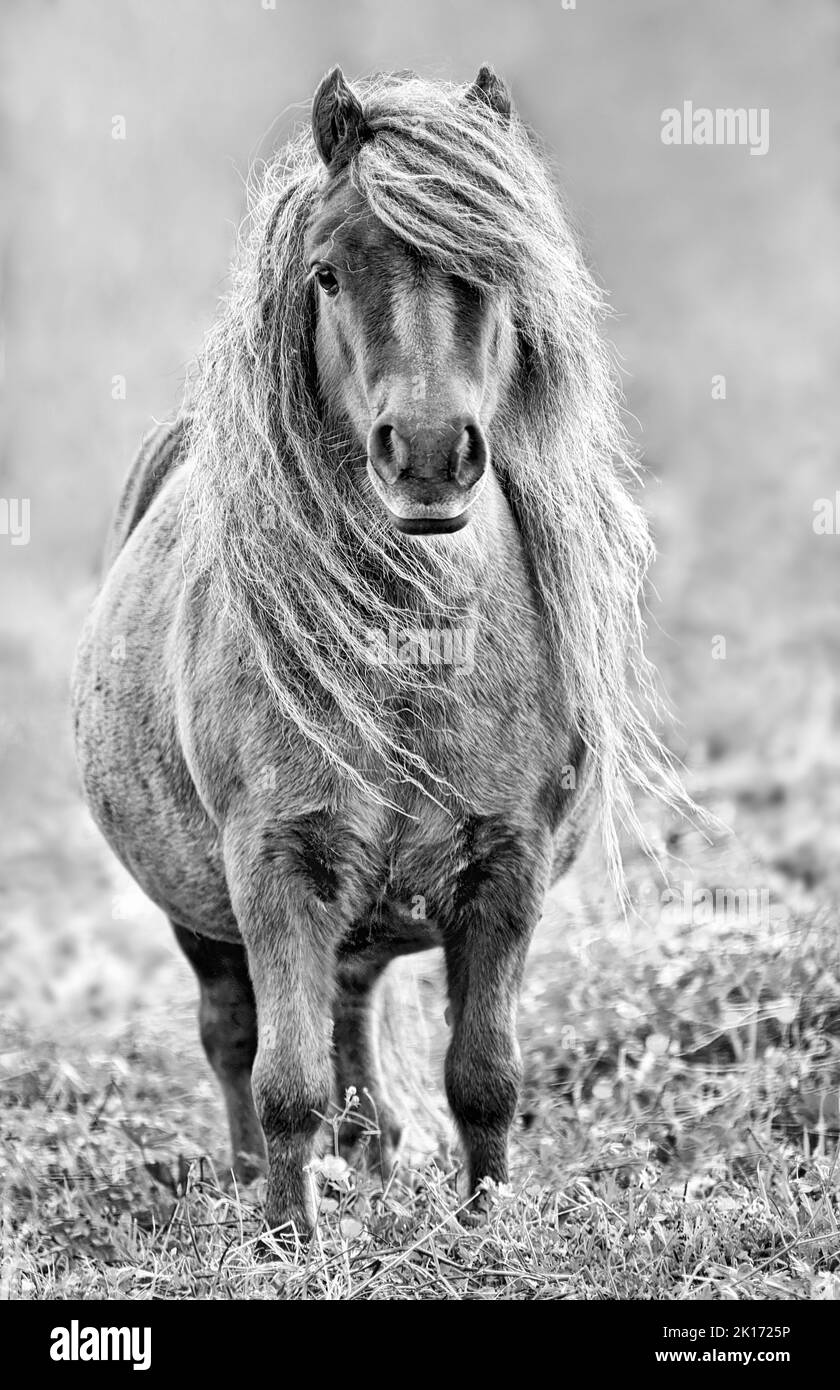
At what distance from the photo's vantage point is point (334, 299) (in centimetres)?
283

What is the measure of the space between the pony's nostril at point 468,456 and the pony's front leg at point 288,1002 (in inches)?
32.7

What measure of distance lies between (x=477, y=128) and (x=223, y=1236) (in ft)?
7.28

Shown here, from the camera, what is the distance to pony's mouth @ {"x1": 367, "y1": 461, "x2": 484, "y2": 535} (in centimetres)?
257

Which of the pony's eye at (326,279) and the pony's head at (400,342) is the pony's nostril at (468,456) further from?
the pony's eye at (326,279)

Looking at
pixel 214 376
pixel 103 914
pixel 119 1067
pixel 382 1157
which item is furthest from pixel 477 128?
pixel 103 914

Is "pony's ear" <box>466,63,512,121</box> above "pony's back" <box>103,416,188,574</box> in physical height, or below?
above

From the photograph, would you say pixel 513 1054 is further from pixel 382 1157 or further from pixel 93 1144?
pixel 93 1144

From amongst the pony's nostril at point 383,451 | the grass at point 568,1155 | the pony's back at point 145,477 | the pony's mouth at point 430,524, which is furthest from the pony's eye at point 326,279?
the grass at point 568,1155

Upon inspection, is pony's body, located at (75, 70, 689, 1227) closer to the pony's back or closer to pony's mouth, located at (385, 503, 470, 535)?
pony's mouth, located at (385, 503, 470, 535)

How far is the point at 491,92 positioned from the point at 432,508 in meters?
0.99

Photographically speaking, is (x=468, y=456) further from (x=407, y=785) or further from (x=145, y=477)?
(x=145, y=477)

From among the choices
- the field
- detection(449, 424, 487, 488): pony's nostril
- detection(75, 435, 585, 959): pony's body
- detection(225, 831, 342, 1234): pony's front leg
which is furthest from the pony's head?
detection(225, 831, 342, 1234): pony's front leg

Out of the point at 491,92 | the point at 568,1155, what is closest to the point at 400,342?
the point at 491,92

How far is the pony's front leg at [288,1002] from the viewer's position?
294 centimetres
